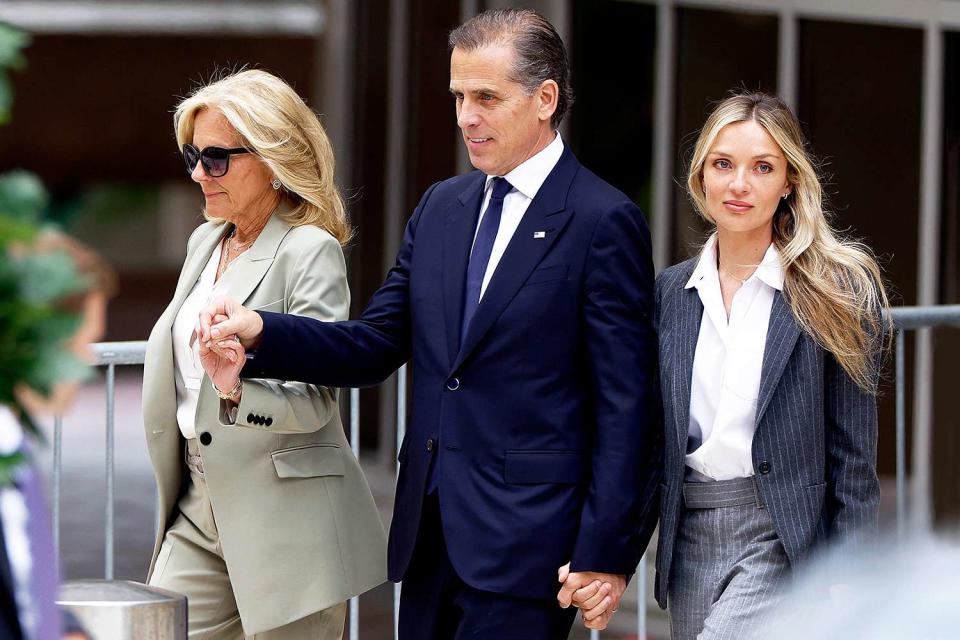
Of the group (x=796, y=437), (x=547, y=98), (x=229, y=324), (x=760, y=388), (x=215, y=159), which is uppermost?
(x=547, y=98)

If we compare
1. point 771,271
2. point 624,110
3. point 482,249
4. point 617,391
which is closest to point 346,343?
point 482,249

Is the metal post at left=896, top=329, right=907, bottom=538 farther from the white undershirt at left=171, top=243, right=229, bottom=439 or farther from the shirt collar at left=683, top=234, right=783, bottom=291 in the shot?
the white undershirt at left=171, top=243, right=229, bottom=439

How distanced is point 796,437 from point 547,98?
0.93 metres

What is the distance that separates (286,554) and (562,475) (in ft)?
2.29

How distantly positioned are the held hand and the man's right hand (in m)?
0.01

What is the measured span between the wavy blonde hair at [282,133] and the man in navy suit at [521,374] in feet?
1.27

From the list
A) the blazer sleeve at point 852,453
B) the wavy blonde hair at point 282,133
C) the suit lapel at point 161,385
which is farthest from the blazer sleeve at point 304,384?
the blazer sleeve at point 852,453

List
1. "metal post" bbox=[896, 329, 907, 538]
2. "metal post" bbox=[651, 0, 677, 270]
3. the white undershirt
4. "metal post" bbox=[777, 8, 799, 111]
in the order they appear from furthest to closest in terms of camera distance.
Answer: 1. "metal post" bbox=[651, 0, 677, 270]
2. "metal post" bbox=[777, 8, 799, 111]
3. "metal post" bbox=[896, 329, 907, 538]
4. the white undershirt

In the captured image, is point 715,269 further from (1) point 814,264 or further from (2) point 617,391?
(2) point 617,391

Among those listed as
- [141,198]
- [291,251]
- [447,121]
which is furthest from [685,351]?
[141,198]

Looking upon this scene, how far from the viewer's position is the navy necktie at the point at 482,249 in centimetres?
327

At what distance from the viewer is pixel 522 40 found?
10.5 feet

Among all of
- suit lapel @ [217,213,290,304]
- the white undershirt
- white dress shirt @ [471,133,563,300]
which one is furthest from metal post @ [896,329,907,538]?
the white undershirt

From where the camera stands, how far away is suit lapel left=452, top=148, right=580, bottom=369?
3186mm
